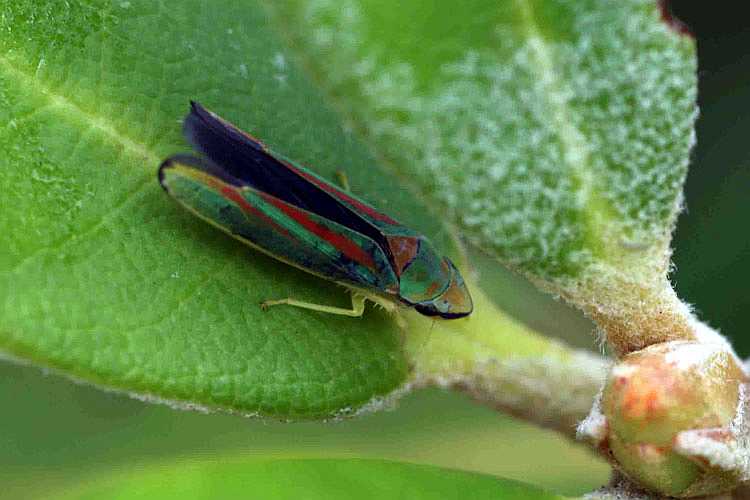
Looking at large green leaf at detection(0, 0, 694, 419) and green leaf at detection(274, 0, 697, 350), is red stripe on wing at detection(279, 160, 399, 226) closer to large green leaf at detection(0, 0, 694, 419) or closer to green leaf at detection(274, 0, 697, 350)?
large green leaf at detection(0, 0, 694, 419)

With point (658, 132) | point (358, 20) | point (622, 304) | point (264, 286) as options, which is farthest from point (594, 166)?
point (264, 286)

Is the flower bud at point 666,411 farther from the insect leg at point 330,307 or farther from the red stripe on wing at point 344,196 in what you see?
the red stripe on wing at point 344,196

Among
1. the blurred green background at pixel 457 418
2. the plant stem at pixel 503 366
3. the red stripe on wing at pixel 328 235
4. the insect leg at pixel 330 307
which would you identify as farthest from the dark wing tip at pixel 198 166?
the blurred green background at pixel 457 418

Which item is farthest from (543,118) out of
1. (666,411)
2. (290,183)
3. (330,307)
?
(290,183)

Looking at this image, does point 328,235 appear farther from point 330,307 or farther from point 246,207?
point 330,307

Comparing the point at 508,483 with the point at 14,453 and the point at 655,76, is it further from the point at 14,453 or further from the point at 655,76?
the point at 14,453
